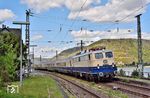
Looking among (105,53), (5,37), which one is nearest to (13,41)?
(5,37)

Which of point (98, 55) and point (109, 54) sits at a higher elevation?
point (109, 54)

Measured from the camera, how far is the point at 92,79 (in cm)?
4300

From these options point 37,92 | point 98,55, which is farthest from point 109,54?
point 37,92

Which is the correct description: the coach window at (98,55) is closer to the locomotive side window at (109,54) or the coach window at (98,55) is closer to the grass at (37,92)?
the locomotive side window at (109,54)

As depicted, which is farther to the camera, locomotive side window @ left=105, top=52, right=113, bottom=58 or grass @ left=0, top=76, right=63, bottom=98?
locomotive side window @ left=105, top=52, right=113, bottom=58

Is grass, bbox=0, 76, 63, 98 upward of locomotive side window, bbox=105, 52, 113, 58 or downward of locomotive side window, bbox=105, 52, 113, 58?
downward

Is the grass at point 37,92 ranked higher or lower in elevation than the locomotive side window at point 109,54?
lower

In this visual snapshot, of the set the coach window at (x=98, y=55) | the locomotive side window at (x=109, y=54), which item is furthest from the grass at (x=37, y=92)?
the locomotive side window at (x=109, y=54)

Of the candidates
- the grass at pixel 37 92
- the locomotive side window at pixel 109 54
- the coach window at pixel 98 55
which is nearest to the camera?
the grass at pixel 37 92

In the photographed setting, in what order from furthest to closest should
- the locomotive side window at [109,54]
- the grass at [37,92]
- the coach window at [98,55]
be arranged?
the locomotive side window at [109,54]
the coach window at [98,55]
the grass at [37,92]

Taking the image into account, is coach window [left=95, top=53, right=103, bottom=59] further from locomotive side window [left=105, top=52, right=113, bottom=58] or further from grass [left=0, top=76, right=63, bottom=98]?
grass [left=0, top=76, right=63, bottom=98]

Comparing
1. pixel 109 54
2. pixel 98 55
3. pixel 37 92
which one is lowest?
pixel 37 92

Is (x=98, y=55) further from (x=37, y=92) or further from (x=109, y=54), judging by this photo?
(x=37, y=92)

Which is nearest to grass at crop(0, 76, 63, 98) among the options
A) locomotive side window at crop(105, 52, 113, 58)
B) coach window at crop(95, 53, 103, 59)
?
coach window at crop(95, 53, 103, 59)
